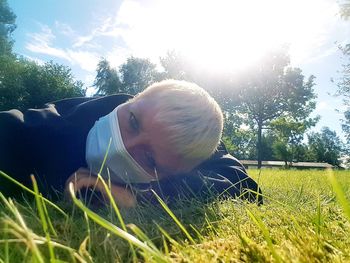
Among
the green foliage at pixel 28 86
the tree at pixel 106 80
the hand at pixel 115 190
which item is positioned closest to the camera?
the hand at pixel 115 190

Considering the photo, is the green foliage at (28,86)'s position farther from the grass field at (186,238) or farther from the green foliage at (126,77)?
the grass field at (186,238)

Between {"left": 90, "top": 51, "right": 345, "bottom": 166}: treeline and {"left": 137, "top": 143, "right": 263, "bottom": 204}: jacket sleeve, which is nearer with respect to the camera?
{"left": 137, "top": 143, "right": 263, "bottom": 204}: jacket sleeve

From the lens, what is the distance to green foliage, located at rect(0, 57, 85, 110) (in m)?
25.3

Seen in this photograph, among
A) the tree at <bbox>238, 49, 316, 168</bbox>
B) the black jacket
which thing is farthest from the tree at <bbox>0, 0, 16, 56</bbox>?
the black jacket

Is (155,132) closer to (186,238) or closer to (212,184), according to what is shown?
(212,184)

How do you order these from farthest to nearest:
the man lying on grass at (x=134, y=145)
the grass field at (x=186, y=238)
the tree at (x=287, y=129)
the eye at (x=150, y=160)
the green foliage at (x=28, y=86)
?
the tree at (x=287, y=129)
the green foliage at (x=28, y=86)
the eye at (x=150, y=160)
the man lying on grass at (x=134, y=145)
the grass field at (x=186, y=238)

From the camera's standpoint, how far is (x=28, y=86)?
1029 inches

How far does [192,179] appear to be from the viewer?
264cm

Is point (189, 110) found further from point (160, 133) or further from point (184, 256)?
point (184, 256)

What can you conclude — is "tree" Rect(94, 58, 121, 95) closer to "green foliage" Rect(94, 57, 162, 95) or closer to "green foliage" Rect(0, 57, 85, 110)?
"green foliage" Rect(94, 57, 162, 95)

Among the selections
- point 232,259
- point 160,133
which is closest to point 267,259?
point 232,259

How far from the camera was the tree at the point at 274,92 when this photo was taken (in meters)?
35.0

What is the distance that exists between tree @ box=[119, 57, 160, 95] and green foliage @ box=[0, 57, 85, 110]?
15.8 meters

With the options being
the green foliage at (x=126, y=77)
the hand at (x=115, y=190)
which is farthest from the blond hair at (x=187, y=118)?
the green foliage at (x=126, y=77)
